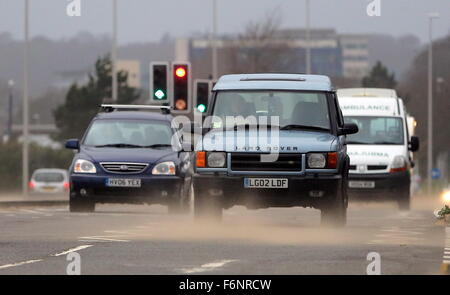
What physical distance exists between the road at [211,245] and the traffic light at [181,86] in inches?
491

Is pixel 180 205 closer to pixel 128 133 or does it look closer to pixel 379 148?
pixel 128 133

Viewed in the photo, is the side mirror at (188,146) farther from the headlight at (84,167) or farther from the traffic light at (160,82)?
the traffic light at (160,82)

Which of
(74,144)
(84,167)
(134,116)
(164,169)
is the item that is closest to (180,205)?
(164,169)

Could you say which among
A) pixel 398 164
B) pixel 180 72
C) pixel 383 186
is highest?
pixel 180 72

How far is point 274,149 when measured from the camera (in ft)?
68.6

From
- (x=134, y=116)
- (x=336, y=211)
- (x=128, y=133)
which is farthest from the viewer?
(x=134, y=116)

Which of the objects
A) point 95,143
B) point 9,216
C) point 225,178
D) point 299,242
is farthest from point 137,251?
point 95,143

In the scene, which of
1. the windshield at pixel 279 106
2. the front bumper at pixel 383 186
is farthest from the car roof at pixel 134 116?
the front bumper at pixel 383 186

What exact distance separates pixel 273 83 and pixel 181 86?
15.9 meters

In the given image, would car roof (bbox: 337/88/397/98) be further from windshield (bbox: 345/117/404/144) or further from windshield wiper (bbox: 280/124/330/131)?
windshield wiper (bbox: 280/124/330/131)

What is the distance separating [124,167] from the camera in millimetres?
26266

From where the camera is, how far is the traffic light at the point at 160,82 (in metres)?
38.1
